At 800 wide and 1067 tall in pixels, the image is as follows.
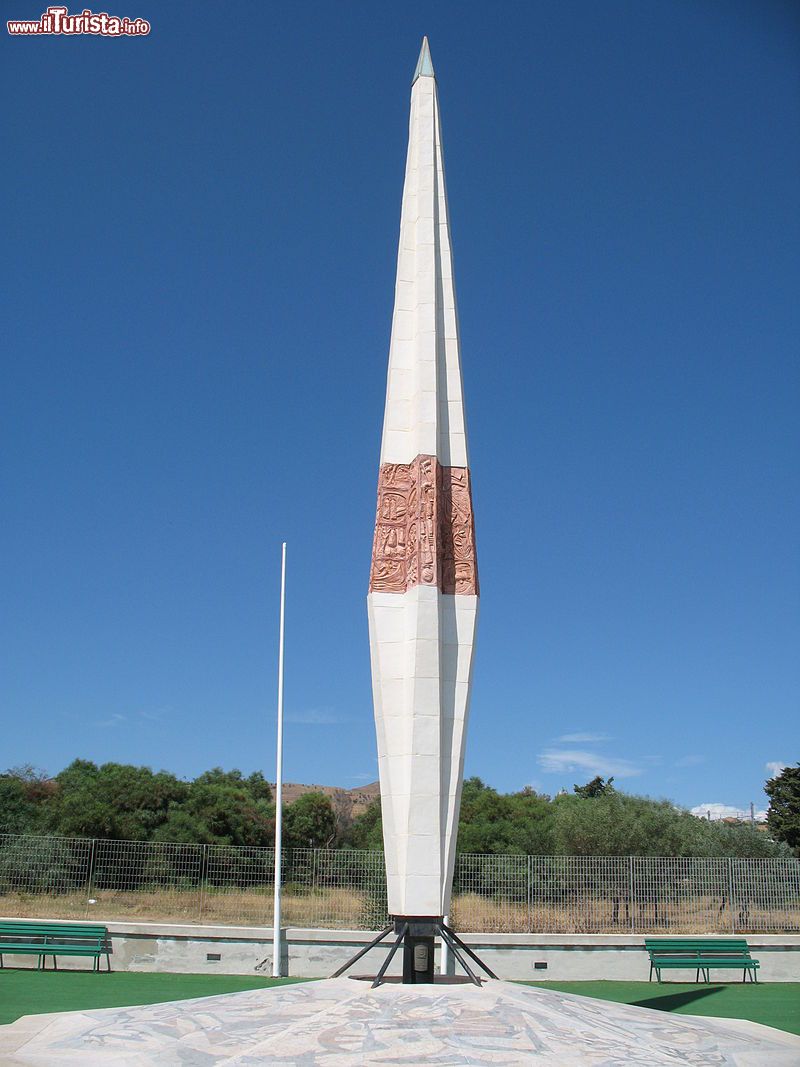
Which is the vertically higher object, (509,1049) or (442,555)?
(442,555)

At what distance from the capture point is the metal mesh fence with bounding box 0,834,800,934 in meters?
14.3

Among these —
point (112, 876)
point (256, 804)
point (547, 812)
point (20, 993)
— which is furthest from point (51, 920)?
point (547, 812)

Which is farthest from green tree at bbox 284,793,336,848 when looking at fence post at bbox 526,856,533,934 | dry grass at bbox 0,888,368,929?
fence post at bbox 526,856,533,934

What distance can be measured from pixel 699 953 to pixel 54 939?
29.0 ft

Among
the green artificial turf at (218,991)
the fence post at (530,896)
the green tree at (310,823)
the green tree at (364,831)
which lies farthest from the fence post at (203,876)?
the green tree at (310,823)

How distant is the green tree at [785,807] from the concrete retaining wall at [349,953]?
18.4 meters

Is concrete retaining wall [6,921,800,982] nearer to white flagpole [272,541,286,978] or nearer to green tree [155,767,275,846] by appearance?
white flagpole [272,541,286,978]

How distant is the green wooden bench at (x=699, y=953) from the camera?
1341 cm

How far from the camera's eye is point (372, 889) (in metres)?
14.8

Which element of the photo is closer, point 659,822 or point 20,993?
point 20,993

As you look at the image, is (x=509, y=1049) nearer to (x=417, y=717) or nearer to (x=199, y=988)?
(x=417, y=717)

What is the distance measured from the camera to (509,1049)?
6.84 metres

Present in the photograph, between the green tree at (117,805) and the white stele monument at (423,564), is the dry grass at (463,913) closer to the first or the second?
the white stele monument at (423,564)

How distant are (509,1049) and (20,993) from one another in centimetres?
667
